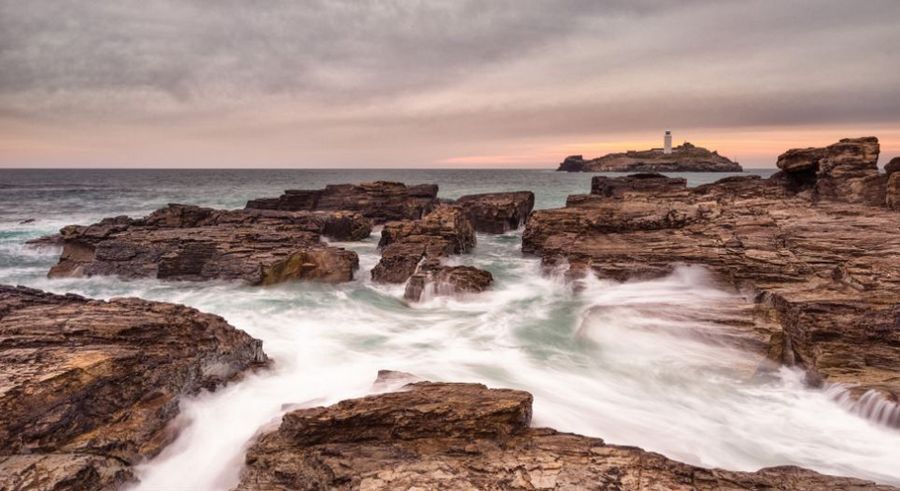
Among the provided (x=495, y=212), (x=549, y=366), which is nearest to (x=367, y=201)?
(x=495, y=212)

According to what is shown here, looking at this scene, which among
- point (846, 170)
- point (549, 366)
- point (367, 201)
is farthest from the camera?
point (367, 201)

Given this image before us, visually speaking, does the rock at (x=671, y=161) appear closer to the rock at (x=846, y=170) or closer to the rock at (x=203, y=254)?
the rock at (x=846, y=170)

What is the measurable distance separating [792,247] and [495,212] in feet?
52.1

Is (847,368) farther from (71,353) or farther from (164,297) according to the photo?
(164,297)

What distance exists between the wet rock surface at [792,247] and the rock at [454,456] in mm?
4286

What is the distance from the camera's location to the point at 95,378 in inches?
216

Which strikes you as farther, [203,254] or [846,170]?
[846,170]

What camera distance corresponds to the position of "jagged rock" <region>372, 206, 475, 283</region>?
15.1 meters

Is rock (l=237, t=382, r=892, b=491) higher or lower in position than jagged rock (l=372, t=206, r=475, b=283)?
lower

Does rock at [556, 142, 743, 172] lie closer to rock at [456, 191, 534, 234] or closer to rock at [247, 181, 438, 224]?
rock at [456, 191, 534, 234]

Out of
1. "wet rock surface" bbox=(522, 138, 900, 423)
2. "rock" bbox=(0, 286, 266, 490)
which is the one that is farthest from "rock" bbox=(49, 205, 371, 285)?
"wet rock surface" bbox=(522, 138, 900, 423)

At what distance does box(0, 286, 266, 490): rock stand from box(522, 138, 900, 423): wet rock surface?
921 centimetres

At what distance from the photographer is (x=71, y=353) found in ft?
18.9

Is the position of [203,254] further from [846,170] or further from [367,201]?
[846,170]
